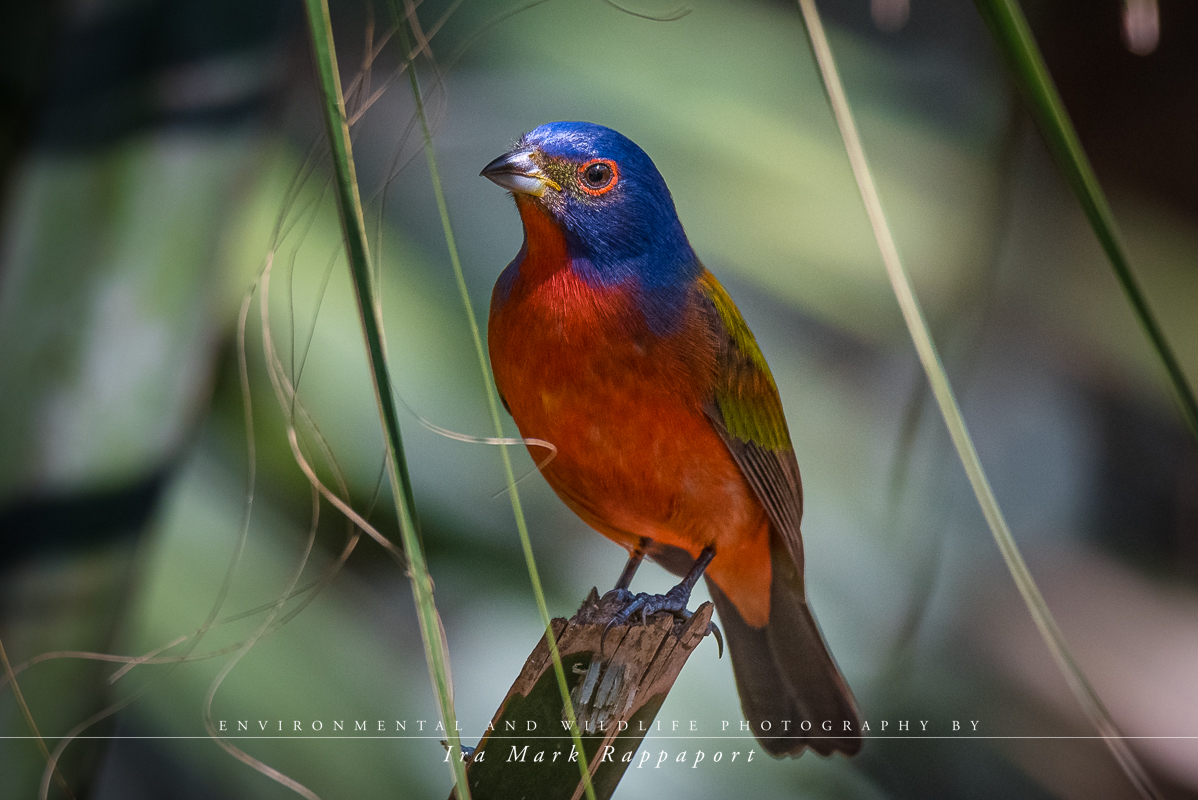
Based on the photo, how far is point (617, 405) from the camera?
138 centimetres

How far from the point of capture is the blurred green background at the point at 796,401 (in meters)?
1.53

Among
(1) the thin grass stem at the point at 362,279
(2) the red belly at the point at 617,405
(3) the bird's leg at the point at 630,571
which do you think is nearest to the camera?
(1) the thin grass stem at the point at 362,279

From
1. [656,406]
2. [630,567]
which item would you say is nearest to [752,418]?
[656,406]

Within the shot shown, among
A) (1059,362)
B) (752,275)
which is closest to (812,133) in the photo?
(752,275)

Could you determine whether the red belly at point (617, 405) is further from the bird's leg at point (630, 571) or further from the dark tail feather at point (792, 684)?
the dark tail feather at point (792, 684)

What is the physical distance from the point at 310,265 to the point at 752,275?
32.2 inches

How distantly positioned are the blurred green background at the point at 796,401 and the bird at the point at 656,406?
0.05 meters

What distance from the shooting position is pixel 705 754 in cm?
155

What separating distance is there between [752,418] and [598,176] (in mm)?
487

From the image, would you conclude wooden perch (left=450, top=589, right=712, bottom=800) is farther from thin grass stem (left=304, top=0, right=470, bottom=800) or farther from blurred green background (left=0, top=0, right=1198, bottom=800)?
thin grass stem (left=304, top=0, right=470, bottom=800)

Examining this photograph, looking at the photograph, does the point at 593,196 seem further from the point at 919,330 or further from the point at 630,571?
the point at 919,330

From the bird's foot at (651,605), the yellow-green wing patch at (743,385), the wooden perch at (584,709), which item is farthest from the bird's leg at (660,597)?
the yellow-green wing patch at (743,385)

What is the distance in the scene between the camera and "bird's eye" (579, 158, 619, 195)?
4.66ft

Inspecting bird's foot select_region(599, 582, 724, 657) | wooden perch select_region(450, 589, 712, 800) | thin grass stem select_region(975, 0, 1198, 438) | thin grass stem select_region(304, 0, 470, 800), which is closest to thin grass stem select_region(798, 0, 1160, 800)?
thin grass stem select_region(975, 0, 1198, 438)
